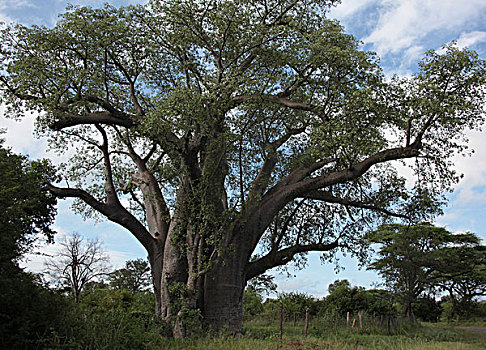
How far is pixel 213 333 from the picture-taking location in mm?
10602

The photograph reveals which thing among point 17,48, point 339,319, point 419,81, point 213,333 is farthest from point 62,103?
→ point 339,319

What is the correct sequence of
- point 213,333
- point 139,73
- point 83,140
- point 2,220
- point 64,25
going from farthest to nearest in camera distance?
point 83,140 → point 139,73 → point 64,25 → point 213,333 → point 2,220

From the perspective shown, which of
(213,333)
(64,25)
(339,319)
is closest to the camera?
(213,333)

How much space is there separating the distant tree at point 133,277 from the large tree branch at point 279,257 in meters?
21.5

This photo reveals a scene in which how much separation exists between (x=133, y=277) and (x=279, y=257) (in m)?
23.7

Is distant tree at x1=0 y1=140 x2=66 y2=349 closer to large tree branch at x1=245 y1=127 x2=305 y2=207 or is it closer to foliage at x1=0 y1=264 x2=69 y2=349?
foliage at x1=0 y1=264 x2=69 y2=349

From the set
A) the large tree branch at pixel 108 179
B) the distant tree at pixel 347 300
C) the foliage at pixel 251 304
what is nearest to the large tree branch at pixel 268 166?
the large tree branch at pixel 108 179

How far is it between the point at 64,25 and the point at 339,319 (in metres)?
16.7

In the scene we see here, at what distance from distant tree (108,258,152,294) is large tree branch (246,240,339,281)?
2154cm

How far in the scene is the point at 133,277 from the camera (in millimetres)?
34469

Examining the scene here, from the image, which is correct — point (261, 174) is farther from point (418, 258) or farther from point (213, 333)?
point (418, 258)

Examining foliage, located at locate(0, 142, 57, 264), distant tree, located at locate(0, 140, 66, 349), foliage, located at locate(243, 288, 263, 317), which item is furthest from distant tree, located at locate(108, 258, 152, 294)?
distant tree, located at locate(0, 140, 66, 349)

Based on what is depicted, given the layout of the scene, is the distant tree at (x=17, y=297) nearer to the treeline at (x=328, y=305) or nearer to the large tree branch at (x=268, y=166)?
the large tree branch at (x=268, y=166)

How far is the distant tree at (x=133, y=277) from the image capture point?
3344cm
